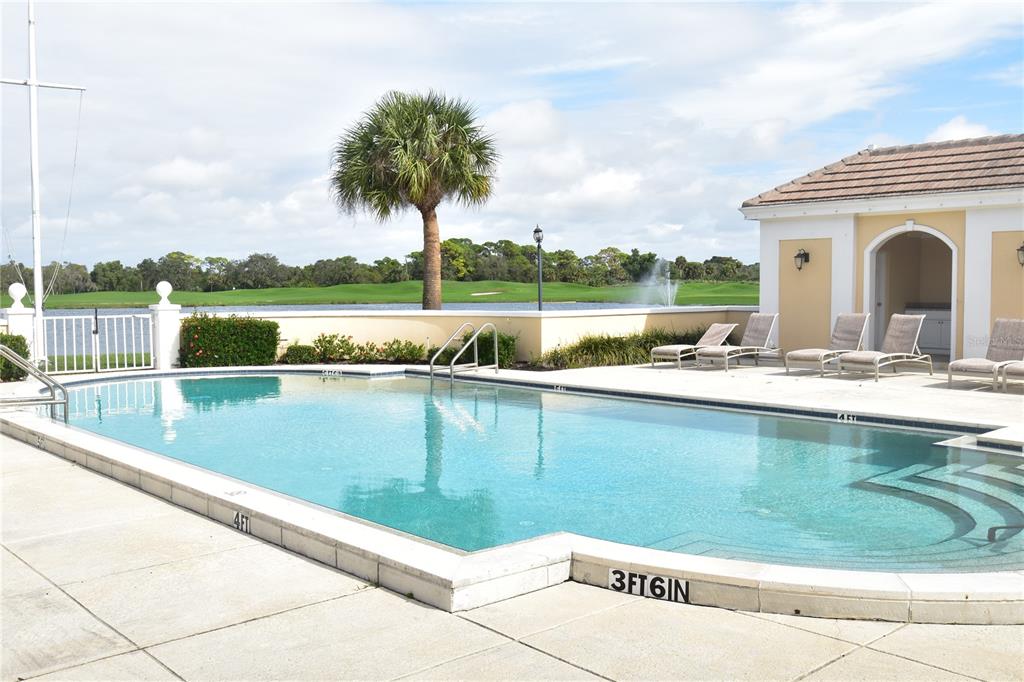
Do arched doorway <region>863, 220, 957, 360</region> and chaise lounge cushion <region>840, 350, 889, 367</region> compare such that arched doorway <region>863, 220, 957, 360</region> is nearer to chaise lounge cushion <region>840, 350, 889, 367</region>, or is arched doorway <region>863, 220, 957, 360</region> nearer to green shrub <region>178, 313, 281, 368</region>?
chaise lounge cushion <region>840, 350, 889, 367</region>

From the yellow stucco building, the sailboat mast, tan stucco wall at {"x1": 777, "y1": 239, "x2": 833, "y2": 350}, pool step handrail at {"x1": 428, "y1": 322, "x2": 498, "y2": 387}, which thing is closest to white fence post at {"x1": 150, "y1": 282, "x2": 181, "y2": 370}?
the sailboat mast

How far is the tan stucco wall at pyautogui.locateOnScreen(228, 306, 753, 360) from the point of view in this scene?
1633cm

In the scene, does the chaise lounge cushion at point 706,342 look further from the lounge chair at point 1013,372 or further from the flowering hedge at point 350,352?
the lounge chair at point 1013,372

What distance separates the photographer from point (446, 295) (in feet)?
169

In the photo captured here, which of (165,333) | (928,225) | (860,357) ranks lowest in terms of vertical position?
(860,357)

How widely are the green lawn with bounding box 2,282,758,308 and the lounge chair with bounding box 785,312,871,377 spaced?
30115mm

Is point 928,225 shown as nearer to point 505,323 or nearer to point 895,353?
point 895,353

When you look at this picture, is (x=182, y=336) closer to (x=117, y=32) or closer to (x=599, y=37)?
(x=117, y=32)

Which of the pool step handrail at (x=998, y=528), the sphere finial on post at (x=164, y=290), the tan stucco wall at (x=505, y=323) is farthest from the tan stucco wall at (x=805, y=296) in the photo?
the sphere finial on post at (x=164, y=290)

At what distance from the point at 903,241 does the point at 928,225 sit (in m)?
2.56

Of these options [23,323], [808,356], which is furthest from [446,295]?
[808,356]

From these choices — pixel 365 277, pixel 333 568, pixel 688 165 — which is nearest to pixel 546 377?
pixel 333 568

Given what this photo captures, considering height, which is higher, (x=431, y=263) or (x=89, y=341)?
(x=431, y=263)

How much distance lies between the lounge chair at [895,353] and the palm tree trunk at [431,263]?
937 cm
